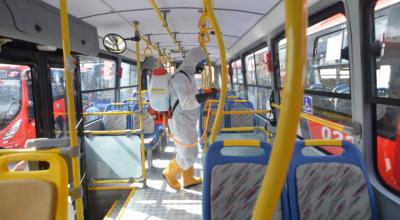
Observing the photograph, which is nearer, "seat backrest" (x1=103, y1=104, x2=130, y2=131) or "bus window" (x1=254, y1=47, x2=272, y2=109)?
"bus window" (x1=254, y1=47, x2=272, y2=109)

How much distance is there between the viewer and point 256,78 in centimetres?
636

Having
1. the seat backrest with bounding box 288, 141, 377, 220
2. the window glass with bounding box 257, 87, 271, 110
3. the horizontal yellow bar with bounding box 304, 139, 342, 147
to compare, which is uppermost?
the window glass with bounding box 257, 87, 271, 110

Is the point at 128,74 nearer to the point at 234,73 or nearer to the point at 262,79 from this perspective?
the point at 234,73

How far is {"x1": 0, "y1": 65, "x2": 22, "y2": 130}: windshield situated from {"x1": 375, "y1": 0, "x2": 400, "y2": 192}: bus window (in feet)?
10.5

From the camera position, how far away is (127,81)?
8477 mm

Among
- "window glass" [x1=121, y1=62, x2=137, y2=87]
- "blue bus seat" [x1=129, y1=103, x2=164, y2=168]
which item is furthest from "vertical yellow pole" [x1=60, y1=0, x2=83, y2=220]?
"window glass" [x1=121, y1=62, x2=137, y2=87]

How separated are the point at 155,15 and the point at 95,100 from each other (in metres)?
3.21

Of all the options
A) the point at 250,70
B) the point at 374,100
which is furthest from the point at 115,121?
the point at 374,100

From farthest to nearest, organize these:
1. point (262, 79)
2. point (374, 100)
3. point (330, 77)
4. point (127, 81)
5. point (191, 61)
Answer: point (127, 81), point (262, 79), point (191, 61), point (330, 77), point (374, 100)

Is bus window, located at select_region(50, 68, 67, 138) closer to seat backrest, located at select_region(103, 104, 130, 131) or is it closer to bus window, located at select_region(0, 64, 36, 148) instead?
bus window, located at select_region(0, 64, 36, 148)

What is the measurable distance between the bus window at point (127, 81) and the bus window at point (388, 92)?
6.18 metres

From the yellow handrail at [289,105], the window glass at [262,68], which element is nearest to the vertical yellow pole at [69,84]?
the yellow handrail at [289,105]

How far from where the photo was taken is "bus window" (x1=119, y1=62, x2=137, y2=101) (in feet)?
25.2

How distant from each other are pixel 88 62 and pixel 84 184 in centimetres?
267
